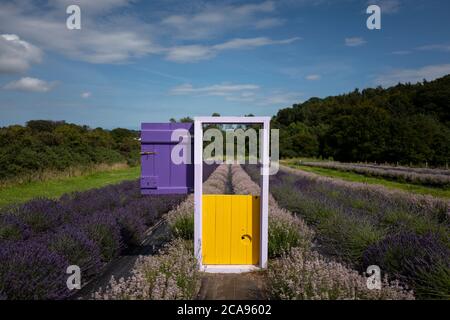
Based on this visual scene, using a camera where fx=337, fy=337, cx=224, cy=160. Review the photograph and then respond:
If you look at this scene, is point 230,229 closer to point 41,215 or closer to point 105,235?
point 105,235

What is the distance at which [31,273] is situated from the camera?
3.67 meters

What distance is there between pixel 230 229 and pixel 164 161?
149cm

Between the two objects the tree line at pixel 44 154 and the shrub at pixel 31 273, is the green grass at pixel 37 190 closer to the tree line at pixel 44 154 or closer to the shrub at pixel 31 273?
the tree line at pixel 44 154

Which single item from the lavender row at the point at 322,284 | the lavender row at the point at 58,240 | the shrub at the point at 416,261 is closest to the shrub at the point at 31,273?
the lavender row at the point at 58,240

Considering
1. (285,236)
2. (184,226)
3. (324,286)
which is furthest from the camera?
(184,226)

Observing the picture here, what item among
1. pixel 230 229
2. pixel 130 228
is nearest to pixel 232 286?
pixel 230 229

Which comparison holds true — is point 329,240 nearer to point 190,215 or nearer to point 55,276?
point 190,215

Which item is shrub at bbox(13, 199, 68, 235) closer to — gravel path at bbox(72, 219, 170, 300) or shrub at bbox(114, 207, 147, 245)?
shrub at bbox(114, 207, 147, 245)

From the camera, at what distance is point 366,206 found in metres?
9.18

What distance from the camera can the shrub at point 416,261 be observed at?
377cm

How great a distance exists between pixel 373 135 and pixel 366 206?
2129 inches

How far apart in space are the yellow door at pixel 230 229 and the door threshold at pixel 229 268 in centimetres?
7

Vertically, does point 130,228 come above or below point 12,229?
below

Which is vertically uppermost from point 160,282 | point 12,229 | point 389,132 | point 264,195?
point 389,132
